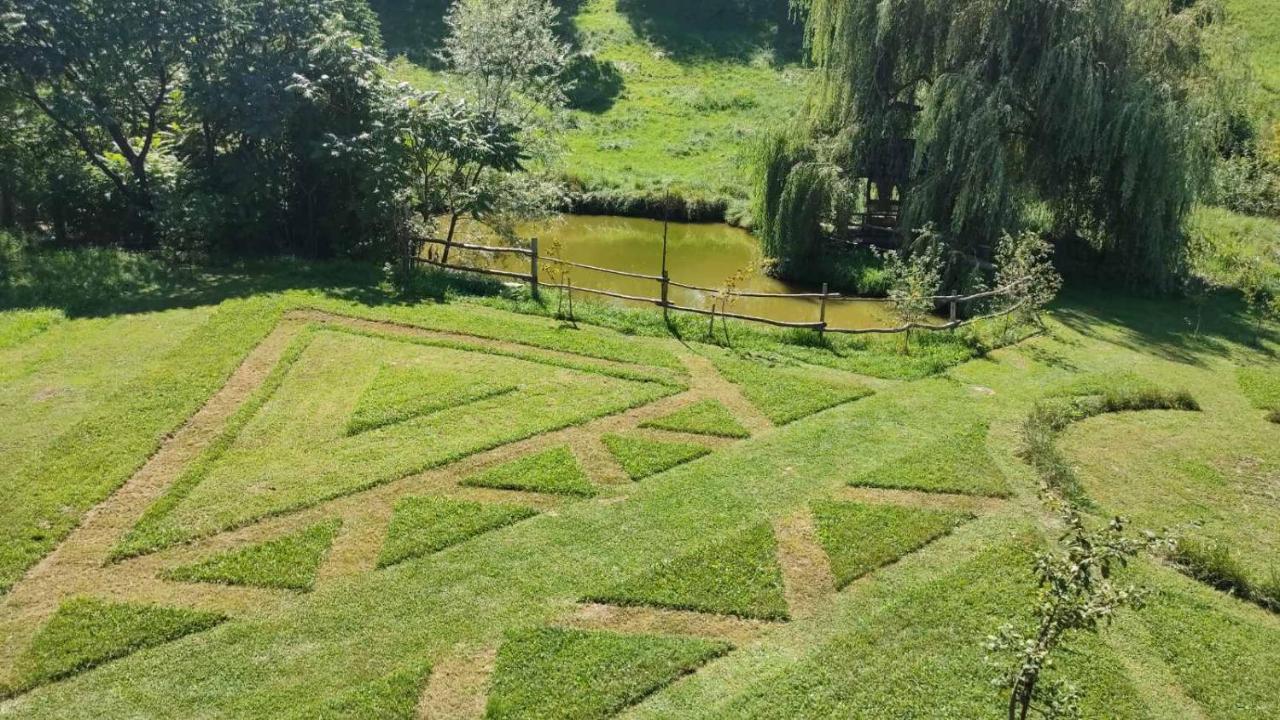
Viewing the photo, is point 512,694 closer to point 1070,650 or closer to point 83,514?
point 1070,650

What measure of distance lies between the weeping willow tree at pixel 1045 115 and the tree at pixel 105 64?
14.3 meters

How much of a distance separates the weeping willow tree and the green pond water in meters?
2.45

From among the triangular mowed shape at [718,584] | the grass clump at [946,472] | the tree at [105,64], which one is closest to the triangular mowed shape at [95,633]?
the triangular mowed shape at [718,584]

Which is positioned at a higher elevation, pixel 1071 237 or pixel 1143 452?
pixel 1071 237

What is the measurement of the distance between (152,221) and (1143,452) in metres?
19.7

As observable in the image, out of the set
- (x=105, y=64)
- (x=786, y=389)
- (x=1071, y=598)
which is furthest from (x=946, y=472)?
(x=105, y=64)

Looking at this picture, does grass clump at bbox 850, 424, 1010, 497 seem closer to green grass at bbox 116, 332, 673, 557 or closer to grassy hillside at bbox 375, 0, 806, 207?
green grass at bbox 116, 332, 673, 557

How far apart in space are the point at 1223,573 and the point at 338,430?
11.3 meters

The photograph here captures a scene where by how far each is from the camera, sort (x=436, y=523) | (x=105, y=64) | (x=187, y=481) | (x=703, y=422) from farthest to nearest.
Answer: (x=105, y=64)
(x=703, y=422)
(x=187, y=481)
(x=436, y=523)

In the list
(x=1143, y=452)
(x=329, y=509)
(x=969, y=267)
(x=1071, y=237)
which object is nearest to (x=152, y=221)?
(x=329, y=509)

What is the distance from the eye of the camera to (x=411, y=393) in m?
13.0

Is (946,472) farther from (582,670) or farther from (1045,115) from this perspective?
(1045,115)

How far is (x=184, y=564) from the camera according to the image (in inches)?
353

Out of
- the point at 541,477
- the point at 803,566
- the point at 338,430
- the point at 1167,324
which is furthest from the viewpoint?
the point at 1167,324
